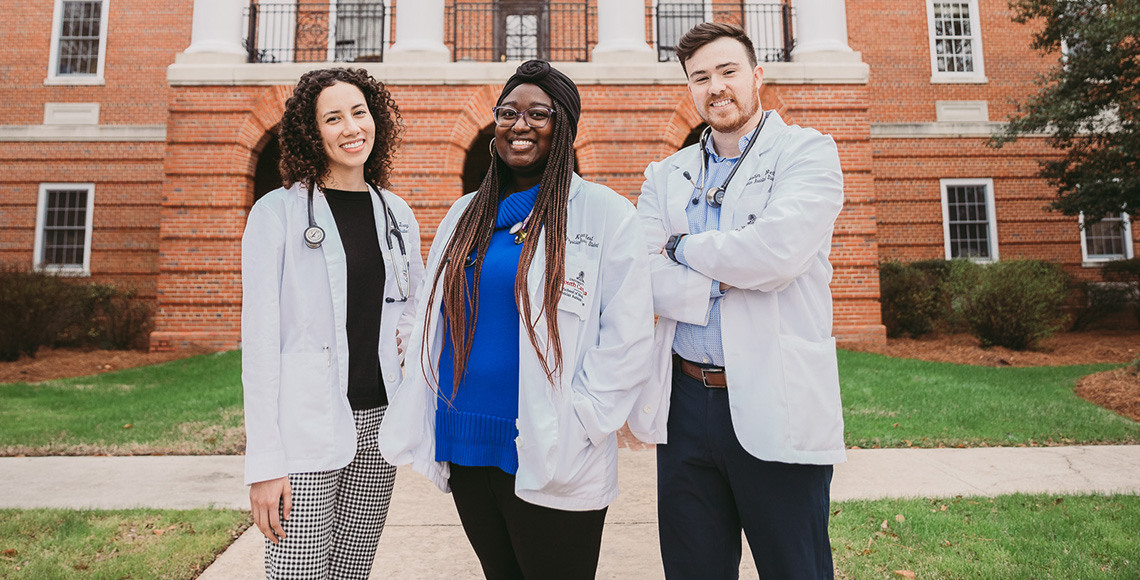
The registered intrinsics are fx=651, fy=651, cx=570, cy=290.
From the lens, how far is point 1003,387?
27.6ft

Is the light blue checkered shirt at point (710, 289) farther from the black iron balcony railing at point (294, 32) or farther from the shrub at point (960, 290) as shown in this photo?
the black iron balcony railing at point (294, 32)

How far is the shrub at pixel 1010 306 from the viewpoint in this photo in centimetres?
1118

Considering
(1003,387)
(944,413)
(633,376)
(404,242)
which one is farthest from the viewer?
(1003,387)

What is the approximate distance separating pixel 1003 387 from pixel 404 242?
28.6 feet

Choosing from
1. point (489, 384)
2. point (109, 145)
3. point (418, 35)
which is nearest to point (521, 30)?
point (418, 35)

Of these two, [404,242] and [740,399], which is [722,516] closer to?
[740,399]

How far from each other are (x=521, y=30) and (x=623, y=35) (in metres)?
3.86

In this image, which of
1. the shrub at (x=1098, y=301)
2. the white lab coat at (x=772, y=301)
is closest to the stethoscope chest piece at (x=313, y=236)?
the white lab coat at (x=772, y=301)

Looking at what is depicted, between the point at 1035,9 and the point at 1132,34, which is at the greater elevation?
the point at 1035,9

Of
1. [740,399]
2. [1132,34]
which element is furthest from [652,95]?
[740,399]

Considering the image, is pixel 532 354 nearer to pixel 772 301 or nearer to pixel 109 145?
pixel 772 301

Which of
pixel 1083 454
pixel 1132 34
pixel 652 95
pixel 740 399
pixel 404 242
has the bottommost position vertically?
pixel 1083 454

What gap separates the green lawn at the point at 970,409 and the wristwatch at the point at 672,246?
4.65 meters

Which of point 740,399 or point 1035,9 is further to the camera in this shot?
point 1035,9
